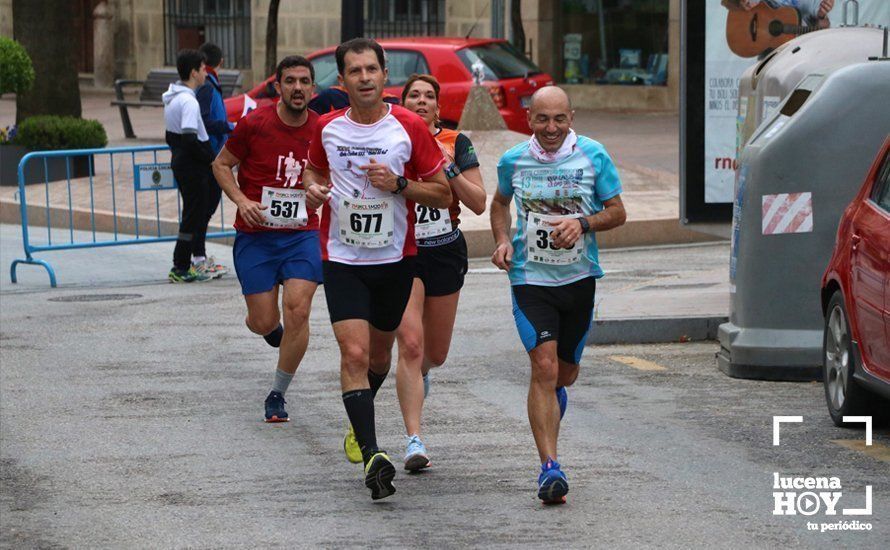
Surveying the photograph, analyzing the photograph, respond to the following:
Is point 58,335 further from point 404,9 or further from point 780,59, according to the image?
point 404,9

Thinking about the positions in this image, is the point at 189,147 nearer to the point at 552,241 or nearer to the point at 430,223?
the point at 430,223

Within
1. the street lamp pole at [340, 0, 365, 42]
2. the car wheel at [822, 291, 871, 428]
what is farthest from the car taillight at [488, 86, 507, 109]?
the car wheel at [822, 291, 871, 428]

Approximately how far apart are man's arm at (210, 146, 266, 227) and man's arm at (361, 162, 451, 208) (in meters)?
1.63

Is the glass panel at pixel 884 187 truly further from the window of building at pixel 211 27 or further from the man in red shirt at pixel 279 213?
the window of building at pixel 211 27

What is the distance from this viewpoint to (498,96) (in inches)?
864

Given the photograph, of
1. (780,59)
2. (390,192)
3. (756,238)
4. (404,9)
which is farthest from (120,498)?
(404,9)

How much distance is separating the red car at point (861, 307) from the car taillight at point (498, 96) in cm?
1319

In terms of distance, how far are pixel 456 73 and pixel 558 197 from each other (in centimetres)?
1546

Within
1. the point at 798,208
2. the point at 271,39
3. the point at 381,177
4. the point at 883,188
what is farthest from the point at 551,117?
the point at 271,39

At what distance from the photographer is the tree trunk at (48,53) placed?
22250mm

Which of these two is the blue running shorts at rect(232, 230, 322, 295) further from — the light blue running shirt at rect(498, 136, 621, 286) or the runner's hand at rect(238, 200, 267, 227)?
the light blue running shirt at rect(498, 136, 621, 286)

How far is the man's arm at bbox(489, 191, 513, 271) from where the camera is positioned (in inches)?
282

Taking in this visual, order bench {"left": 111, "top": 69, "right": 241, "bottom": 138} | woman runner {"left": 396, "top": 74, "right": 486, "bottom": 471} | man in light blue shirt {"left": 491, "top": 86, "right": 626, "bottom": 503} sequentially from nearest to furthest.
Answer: man in light blue shirt {"left": 491, "top": 86, "right": 626, "bottom": 503}
woman runner {"left": 396, "top": 74, "right": 486, "bottom": 471}
bench {"left": 111, "top": 69, "right": 241, "bottom": 138}

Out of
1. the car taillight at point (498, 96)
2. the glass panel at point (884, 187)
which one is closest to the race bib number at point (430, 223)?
the glass panel at point (884, 187)
